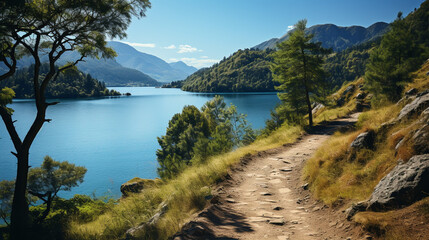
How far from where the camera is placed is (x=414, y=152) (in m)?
5.84

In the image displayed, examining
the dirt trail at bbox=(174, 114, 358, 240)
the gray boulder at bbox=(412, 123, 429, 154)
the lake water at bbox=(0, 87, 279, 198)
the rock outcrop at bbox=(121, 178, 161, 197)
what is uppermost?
the gray boulder at bbox=(412, 123, 429, 154)

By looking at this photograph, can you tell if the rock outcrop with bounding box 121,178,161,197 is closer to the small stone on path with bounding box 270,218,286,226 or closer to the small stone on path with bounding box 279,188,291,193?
the small stone on path with bounding box 279,188,291,193

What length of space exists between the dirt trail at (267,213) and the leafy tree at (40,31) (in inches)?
432

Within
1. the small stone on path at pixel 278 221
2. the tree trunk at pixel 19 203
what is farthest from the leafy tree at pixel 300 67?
the tree trunk at pixel 19 203

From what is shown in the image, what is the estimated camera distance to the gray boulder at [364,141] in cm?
828

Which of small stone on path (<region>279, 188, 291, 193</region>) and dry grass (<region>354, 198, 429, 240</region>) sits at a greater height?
dry grass (<region>354, 198, 429, 240</region>)

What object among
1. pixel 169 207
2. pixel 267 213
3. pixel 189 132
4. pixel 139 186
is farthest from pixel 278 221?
pixel 189 132

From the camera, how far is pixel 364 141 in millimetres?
8336

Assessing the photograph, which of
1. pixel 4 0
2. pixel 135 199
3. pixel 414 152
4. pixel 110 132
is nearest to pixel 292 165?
pixel 414 152

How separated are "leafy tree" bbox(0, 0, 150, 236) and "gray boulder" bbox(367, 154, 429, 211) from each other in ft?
45.9

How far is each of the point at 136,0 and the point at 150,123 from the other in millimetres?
79943

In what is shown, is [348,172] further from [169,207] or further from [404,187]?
[169,207]

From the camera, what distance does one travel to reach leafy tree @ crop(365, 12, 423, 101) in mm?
25297

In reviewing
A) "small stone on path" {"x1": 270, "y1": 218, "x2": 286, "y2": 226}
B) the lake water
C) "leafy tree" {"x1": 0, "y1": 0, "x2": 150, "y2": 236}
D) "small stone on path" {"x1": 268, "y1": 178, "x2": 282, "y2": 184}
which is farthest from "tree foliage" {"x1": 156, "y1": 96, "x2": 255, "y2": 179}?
"small stone on path" {"x1": 270, "y1": 218, "x2": 286, "y2": 226}
